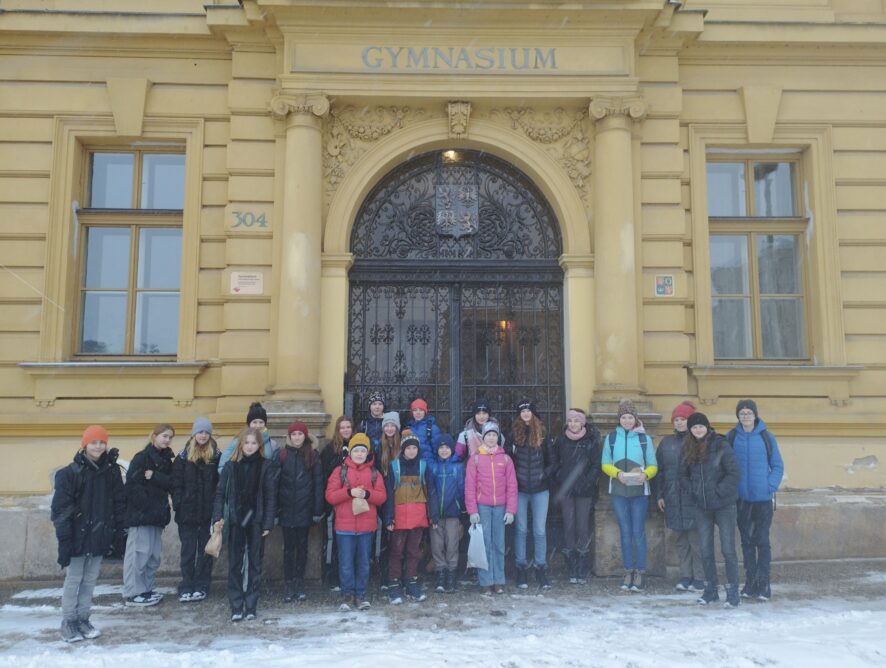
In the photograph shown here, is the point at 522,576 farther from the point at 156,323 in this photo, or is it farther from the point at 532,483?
the point at 156,323

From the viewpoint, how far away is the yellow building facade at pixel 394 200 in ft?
24.5

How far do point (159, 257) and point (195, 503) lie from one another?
3.24m

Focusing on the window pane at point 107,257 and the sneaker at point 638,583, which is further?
the window pane at point 107,257

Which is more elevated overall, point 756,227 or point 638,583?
point 756,227

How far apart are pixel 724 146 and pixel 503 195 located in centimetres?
267

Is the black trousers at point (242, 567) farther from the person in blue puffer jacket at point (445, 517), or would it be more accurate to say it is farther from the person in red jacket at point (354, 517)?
the person in blue puffer jacket at point (445, 517)

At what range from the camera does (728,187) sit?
8461mm

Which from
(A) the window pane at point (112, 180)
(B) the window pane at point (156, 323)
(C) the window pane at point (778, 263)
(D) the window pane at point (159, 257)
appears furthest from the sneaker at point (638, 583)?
(A) the window pane at point (112, 180)

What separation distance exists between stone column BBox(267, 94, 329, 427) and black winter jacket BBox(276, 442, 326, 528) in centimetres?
89

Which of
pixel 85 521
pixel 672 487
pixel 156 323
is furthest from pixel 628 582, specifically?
pixel 156 323

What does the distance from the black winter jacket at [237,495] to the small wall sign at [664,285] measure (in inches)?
179

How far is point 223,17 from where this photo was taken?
7.63m

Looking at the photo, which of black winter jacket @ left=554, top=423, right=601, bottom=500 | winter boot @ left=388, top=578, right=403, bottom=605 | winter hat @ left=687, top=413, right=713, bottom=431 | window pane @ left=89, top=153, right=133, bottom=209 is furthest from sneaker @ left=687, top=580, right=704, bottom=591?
window pane @ left=89, top=153, right=133, bottom=209

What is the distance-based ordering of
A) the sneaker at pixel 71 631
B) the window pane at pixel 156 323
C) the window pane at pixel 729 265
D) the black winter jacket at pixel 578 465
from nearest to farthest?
the sneaker at pixel 71 631
the black winter jacket at pixel 578 465
the window pane at pixel 156 323
the window pane at pixel 729 265
